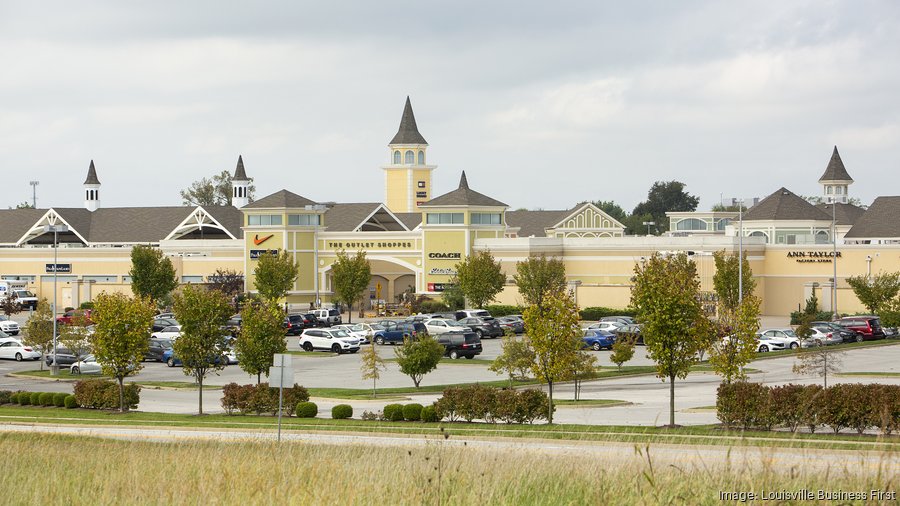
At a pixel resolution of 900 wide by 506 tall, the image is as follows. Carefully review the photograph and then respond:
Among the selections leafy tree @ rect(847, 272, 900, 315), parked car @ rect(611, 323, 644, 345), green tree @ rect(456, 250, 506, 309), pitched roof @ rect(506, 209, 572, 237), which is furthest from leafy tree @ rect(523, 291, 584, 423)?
pitched roof @ rect(506, 209, 572, 237)

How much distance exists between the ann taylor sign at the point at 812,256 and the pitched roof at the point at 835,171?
1688 inches

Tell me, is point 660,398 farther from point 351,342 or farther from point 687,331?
point 351,342

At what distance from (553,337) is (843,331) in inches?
1265

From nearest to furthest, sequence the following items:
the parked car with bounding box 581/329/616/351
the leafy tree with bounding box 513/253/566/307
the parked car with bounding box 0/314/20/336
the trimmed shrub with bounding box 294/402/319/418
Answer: the trimmed shrub with bounding box 294/402/319/418 < the parked car with bounding box 581/329/616/351 < the parked car with bounding box 0/314/20/336 < the leafy tree with bounding box 513/253/566/307

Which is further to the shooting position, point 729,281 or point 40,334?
point 729,281

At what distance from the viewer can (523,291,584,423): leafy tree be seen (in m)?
34.6

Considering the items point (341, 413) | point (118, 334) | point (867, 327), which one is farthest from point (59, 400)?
point (867, 327)

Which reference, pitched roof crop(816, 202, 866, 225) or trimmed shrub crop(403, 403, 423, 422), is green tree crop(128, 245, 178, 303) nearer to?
pitched roof crop(816, 202, 866, 225)

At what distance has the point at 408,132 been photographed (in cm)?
14338

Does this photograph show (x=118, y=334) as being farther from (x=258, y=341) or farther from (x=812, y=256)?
(x=812, y=256)

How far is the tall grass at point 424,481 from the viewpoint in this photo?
1242 centimetres

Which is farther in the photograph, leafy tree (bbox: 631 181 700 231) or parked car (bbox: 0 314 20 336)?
leafy tree (bbox: 631 181 700 231)

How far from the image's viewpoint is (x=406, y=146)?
143250mm

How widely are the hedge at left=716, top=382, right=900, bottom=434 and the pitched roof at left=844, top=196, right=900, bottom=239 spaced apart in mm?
70108
